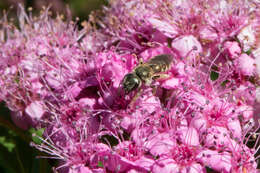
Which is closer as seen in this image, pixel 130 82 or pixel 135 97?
pixel 130 82

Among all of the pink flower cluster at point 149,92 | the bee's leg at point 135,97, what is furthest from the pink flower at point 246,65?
the bee's leg at point 135,97

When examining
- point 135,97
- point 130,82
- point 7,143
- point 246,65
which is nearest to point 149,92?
point 135,97

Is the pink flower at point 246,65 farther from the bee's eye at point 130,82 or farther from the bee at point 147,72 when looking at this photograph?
the bee's eye at point 130,82

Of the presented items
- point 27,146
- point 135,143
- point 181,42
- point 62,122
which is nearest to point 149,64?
point 181,42

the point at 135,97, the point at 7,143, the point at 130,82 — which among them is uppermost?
the point at 130,82

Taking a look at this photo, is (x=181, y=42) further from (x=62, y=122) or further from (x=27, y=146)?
(x=27, y=146)

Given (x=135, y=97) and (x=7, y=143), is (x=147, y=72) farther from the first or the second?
(x=7, y=143)
